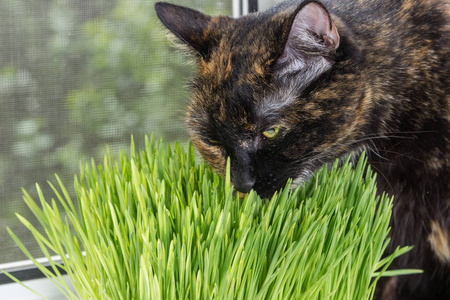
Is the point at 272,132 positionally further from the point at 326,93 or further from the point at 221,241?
the point at 221,241

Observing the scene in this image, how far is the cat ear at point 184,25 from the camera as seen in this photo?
0.73 m

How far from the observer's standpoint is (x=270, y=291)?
58 centimetres

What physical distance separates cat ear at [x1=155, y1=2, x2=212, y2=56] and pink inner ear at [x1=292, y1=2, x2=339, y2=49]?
18 centimetres

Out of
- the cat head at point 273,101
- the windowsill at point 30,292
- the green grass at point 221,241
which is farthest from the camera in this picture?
the windowsill at point 30,292

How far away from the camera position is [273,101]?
0.67m

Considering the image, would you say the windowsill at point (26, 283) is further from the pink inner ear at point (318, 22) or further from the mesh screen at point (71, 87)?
the pink inner ear at point (318, 22)

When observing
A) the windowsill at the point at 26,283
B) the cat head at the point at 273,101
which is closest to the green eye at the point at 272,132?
the cat head at the point at 273,101

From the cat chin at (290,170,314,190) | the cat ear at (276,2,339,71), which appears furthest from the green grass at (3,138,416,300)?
the cat ear at (276,2,339,71)

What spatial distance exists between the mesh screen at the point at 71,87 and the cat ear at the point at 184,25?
11 cm

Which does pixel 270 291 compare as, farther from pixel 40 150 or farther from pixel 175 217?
pixel 40 150

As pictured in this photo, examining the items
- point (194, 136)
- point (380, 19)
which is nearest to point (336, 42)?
point (380, 19)

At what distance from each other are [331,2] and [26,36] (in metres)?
0.53

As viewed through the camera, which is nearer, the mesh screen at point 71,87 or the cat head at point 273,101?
the cat head at point 273,101

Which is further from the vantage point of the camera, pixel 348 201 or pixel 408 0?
pixel 408 0
